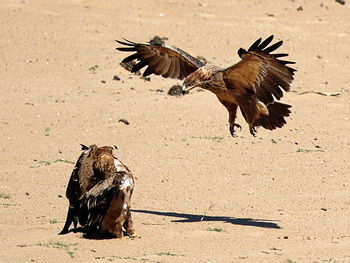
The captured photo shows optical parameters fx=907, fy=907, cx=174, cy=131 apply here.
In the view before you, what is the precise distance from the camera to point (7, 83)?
17500mm

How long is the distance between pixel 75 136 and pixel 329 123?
4.12 m

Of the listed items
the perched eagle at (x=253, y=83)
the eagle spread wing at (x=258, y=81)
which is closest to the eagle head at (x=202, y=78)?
the perched eagle at (x=253, y=83)

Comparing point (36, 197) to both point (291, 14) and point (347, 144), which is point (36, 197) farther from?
point (291, 14)

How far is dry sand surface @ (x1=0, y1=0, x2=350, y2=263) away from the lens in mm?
8969

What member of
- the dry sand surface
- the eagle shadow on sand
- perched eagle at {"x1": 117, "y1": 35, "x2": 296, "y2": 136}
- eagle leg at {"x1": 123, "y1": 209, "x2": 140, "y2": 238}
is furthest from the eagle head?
eagle leg at {"x1": 123, "y1": 209, "x2": 140, "y2": 238}

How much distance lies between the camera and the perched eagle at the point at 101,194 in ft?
28.4

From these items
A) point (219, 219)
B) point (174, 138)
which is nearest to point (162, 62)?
point (174, 138)

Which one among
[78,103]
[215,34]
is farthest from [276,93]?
[215,34]

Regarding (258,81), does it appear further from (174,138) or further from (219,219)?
(174,138)

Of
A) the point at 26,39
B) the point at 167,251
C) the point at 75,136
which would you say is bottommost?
the point at 167,251

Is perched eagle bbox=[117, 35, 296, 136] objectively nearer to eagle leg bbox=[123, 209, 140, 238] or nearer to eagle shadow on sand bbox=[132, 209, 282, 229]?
eagle shadow on sand bbox=[132, 209, 282, 229]

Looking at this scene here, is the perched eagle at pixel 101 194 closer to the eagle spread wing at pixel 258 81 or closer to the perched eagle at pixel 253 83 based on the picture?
the perched eagle at pixel 253 83

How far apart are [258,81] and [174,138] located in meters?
3.18

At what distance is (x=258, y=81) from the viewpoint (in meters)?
11.1
